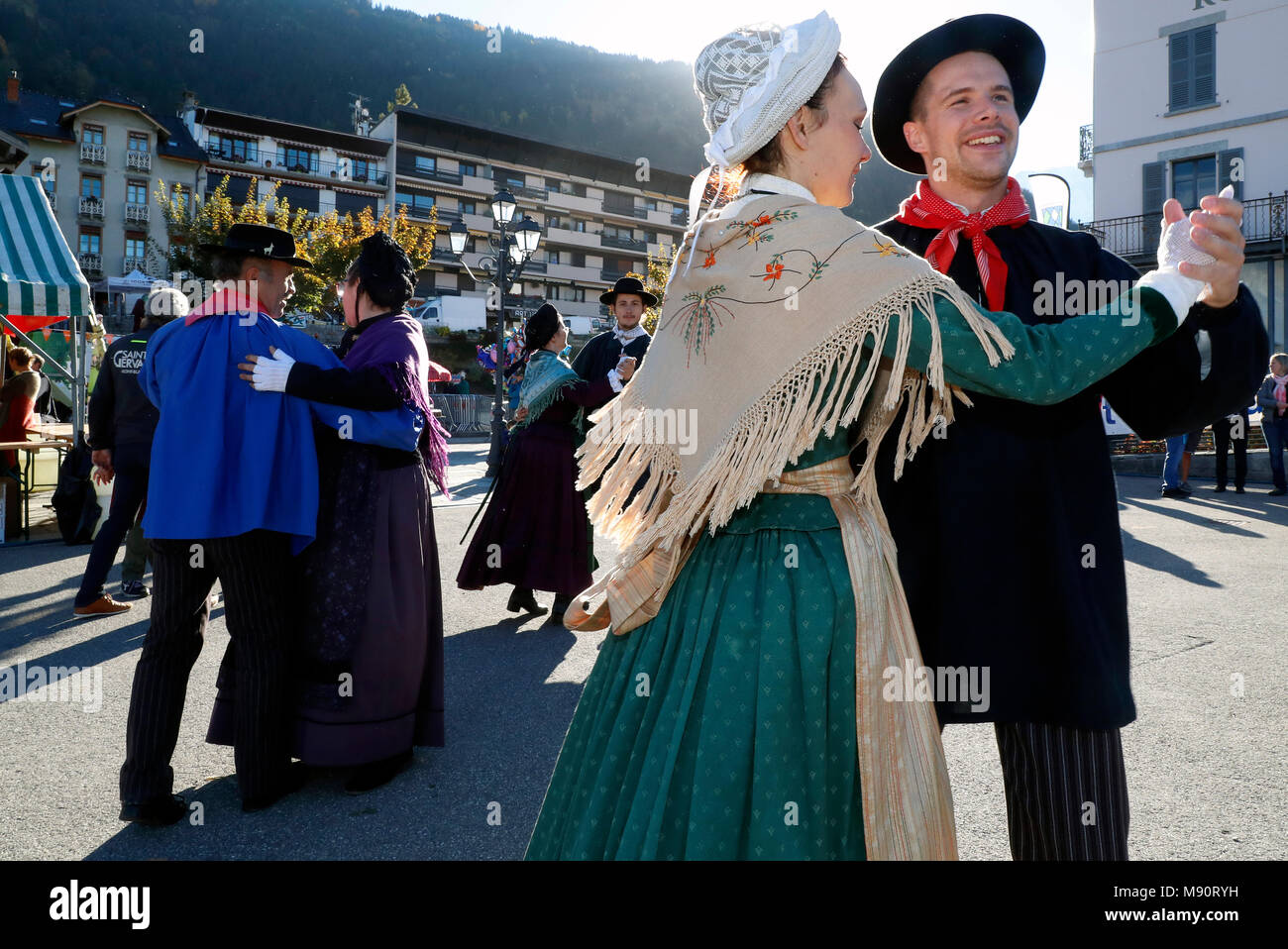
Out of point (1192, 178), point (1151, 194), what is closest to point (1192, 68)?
point (1192, 178)

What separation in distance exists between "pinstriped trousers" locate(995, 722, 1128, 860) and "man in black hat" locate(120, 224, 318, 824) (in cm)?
251

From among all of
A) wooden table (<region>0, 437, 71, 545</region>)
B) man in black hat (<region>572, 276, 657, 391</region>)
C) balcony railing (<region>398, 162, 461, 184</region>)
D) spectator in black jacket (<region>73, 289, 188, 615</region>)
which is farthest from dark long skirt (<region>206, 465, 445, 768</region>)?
balcony railing (<region>398, 162, 461, 184</region>)

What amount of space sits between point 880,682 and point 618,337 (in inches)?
198

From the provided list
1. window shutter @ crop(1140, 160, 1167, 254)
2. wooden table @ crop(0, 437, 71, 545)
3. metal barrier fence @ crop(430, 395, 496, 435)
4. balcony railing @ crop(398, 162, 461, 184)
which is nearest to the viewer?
wooden table @ crop(0, 437, 71, 545)

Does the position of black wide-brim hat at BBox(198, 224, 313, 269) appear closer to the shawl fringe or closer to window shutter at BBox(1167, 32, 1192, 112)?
the shawl fringe

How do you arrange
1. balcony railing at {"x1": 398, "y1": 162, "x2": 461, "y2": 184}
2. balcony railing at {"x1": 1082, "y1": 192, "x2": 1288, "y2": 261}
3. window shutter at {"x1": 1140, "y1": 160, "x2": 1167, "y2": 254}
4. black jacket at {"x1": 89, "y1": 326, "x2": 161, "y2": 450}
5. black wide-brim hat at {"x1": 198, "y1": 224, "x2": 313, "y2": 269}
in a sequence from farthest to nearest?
balcony railing at {"x1": 398, "y1": 162, "x2": 461, "y2": 184}, window shutter at {"x1": 1140, "y1": 160, "x2": 1167, "y2": 254}, balcony railing at {"x1": 1082, "y1": 192, "x2": 1288, "y2": 261}, black jacket at {"x1": 89, "y1": 326, "x2": 161, "y2": 450}, black wide-brim hat at {"x1": 198, "y1": 224, "x2": 313, "y2": 269}

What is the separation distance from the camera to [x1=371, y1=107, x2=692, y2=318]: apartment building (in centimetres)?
6088

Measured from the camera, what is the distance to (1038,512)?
5.58ft

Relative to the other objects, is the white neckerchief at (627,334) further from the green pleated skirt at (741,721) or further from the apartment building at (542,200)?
the apartment building at (542,200)

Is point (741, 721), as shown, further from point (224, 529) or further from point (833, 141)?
point (224, 529)

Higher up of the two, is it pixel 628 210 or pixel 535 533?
pixel 628 210

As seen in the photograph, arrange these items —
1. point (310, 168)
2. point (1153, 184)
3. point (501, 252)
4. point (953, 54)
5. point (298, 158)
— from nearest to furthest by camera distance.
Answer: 1. point (953, 54)
2. point (501, 252)
3. point (1153, 184)
4. point (298, 158)
5. point (310, 168)
